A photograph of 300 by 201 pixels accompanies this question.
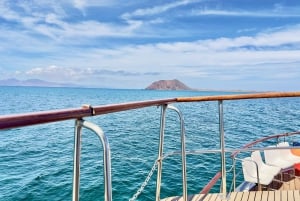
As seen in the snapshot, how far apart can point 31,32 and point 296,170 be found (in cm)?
7021

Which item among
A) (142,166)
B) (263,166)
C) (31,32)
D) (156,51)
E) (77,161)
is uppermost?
(31,32)

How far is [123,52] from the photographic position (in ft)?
212

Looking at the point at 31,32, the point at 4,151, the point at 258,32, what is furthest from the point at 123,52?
the point at 4,151

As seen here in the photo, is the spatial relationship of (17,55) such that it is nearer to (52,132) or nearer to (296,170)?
(52,132)

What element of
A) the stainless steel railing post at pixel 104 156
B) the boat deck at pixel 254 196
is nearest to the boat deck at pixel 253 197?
the boat deck at pixel 254 196

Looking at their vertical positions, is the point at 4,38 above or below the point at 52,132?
above

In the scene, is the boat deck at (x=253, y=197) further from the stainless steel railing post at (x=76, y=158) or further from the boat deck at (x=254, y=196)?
the stainless steel railing post at (x=76, y=158)

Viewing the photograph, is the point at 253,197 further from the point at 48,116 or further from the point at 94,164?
the point at 94,164

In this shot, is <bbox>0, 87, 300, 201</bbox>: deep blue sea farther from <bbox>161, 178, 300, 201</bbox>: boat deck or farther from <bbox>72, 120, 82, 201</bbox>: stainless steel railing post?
<bbox>72, 120, 82, 201</bbox>: stainless steel railing post

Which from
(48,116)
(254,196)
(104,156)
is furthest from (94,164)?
(48,116)

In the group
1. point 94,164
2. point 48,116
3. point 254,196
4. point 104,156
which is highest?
point 48,116

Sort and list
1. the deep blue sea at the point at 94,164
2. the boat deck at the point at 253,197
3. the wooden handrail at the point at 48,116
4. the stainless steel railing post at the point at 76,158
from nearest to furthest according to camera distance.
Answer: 1. the wooden handrail at the point at 48,116
2. the stainless steel railing post at the point at 76,158
3. the boat deck at the point at 253,197
4. the deep blue sea at the point at 94,164

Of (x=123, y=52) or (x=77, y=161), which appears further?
(x=123, y=52)

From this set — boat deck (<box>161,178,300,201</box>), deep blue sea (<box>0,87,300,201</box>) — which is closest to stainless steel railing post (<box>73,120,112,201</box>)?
boat deck (<box>161,178,300,201</box>)
